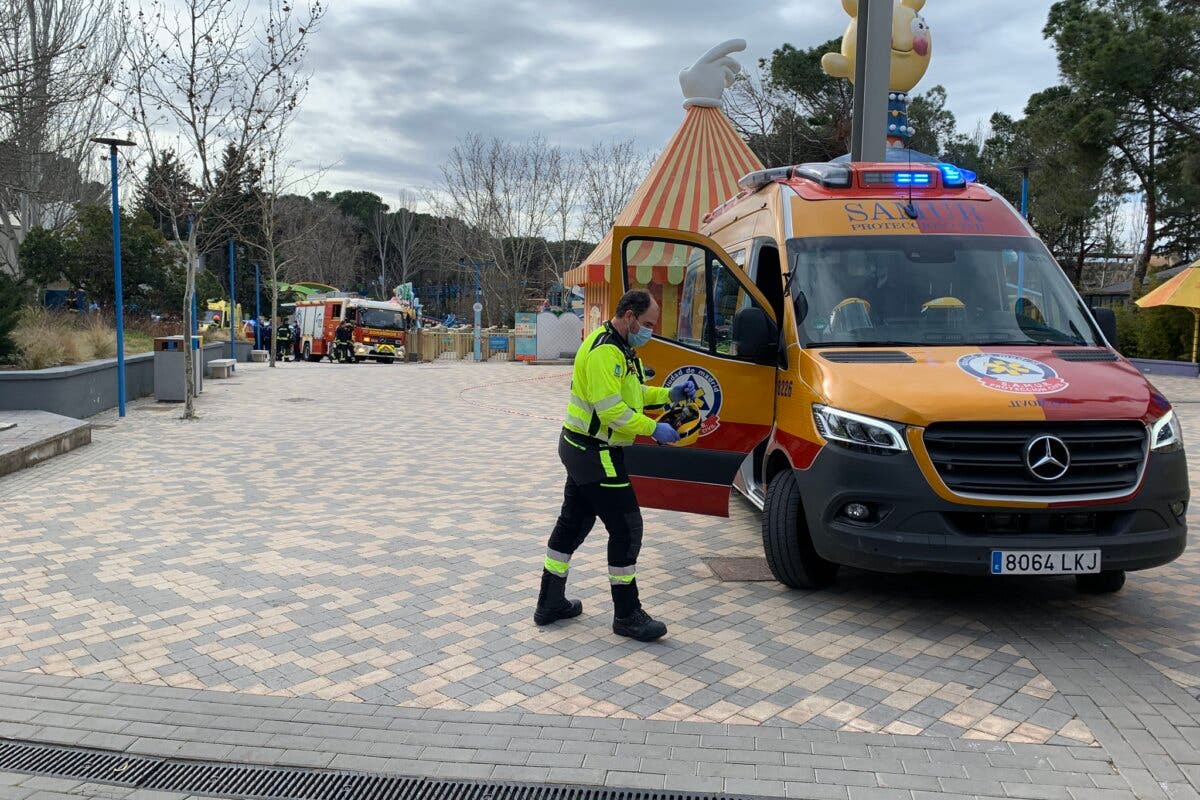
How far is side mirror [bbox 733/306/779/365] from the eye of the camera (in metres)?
5.89

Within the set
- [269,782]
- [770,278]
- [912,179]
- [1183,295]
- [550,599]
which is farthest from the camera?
[1183,295]

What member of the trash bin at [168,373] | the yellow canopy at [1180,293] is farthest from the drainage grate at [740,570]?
the yellow canopy at [1180,293]

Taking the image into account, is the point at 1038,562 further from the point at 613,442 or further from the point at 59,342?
the point at 59,342

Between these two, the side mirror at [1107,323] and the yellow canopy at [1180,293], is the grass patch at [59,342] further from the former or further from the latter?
the yellow canopy at [1180,293]

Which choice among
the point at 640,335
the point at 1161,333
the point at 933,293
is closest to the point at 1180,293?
the point at 1161,333

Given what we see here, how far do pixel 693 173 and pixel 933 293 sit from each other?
1481 centimetres

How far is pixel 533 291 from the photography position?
Answer: 54.8 metres

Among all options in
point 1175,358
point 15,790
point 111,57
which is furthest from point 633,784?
point 1175,358

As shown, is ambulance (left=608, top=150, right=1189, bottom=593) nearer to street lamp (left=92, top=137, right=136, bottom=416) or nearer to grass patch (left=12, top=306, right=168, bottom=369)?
street lamp (left=92, top=137, right=136, bottom=416)

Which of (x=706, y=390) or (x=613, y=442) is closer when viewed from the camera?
(x=613, y=442)

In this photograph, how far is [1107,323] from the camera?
614cm

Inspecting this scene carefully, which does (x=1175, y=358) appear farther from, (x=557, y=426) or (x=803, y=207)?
(x=803, y=207)

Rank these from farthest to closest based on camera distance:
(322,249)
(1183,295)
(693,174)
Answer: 1. (322,249)
2. (1183,295)
3. (693,174)

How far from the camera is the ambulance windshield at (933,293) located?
229 inches
